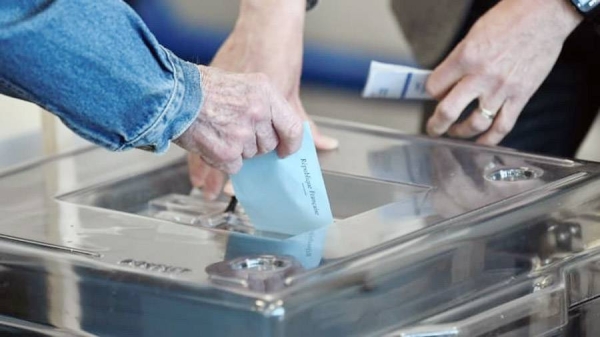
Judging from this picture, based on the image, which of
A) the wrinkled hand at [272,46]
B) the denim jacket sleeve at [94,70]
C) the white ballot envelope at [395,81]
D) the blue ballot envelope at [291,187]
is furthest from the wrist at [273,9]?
the denim jacket sleeve at [94,70]

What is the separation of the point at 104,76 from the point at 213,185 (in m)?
0.38

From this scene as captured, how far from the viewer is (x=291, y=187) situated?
3.73 feet

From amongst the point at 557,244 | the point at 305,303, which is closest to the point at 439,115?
the point at 557,244

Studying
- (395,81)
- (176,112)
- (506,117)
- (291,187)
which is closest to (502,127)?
(506,117)

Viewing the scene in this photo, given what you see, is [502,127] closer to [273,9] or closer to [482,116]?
[482,116]

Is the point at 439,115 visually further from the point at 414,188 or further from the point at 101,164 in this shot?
the point at 101,164

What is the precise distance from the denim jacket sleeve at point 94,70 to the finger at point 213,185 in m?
0.31

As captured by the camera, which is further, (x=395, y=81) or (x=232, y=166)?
(x=395, y=81)

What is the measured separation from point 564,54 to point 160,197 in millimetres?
602

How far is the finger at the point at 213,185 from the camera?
4.32ft

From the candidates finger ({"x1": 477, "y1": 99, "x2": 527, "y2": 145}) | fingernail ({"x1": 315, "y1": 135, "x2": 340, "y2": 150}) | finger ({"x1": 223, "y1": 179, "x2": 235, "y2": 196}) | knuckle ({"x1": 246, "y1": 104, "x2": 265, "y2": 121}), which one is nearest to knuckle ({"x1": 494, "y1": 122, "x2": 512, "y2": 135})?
finger ({"x1": 477, "y1": 99, "x2": 527, "y2": 145})

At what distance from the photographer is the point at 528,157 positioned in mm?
1309

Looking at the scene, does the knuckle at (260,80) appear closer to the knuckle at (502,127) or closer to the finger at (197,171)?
the finger at (197,171)

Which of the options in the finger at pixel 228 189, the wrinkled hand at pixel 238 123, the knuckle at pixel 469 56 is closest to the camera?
the wrinkled hand at pixel 238 123
